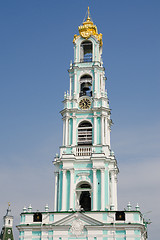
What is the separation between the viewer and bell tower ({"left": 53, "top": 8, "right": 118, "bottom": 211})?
3688 centimetres

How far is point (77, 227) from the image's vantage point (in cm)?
3450

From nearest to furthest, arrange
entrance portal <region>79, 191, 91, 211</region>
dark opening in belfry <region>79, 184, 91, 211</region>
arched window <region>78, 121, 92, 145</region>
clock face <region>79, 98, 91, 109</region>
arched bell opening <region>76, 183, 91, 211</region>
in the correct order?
arched bell opening <region>76, 183, 91, 211</region> → dark opening in belfry <region>79, 184, 91, 211</region> → entrance portal <region>79, 191, 91, 211</region> → arched window <region>78, 121, 92, 145</region> → clock face <region>79, 98, 91, 109</region>

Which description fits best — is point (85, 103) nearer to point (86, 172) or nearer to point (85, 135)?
point (85, 135)

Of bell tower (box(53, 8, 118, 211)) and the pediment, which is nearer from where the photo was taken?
the pediment

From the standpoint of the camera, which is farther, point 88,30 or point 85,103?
point 88,30

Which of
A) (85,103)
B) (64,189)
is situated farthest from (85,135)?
(64,189)

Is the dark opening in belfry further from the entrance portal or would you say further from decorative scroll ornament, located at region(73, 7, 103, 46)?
decorative scroll ornament, located at region(73, 7, 103, 46)

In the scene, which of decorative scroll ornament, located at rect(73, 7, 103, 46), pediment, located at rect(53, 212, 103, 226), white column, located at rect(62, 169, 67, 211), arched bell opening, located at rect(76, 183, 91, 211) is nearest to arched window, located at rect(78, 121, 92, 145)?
white column, located at rect(62, 169, 67, 211)

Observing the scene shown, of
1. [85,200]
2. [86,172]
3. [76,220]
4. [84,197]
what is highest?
[86,172]

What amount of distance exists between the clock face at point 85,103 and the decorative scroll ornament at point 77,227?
11268 millimetres

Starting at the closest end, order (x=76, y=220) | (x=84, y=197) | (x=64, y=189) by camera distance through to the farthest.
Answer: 1. (x=76, y=220)
2. (x=64, y=189)
3. (x=84, y=197)

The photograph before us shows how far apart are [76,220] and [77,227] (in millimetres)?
567

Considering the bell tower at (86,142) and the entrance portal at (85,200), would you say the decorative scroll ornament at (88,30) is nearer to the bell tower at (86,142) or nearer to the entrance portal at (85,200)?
the bell tower at (86,142)

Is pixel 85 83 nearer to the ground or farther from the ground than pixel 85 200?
farther from the ground
